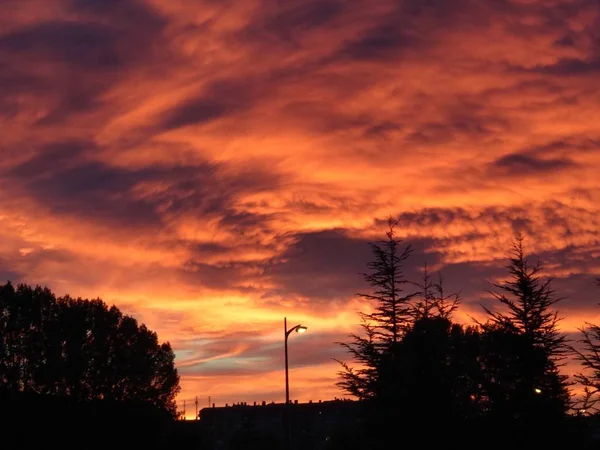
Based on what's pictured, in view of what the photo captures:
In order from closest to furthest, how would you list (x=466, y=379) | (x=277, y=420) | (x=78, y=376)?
(x=466, y=379) → (x=78, y=376) → (x=277, y=420)

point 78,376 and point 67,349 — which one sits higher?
point 67,349

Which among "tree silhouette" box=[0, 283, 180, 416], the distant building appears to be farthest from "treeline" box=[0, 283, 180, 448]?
the distant building

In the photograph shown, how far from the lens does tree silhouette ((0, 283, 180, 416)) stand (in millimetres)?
69062

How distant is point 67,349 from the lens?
2813 inches

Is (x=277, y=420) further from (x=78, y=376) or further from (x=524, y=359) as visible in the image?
(x=524, y=359)

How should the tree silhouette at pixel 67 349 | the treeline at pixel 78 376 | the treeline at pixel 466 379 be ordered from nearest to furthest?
the treeline at pixel 466 379 < the treeline at pixel 78 376 < the tree silhouette at pixel 67 349

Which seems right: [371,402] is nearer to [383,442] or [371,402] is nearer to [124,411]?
[383,442]

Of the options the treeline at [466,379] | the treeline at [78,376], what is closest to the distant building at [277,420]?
the treeline at [78,376]

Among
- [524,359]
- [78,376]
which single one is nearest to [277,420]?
[78,376]

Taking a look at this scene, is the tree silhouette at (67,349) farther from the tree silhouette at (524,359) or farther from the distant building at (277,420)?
the distant building at (277,420)

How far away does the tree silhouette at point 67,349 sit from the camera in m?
→ 69.1

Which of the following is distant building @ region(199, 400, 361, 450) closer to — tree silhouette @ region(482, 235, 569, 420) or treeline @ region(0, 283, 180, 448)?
treeline @ region(0, 283, 180, 448)

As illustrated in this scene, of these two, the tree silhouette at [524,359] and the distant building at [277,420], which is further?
the distant building at [277,420]

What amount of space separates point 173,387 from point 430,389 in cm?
5988
